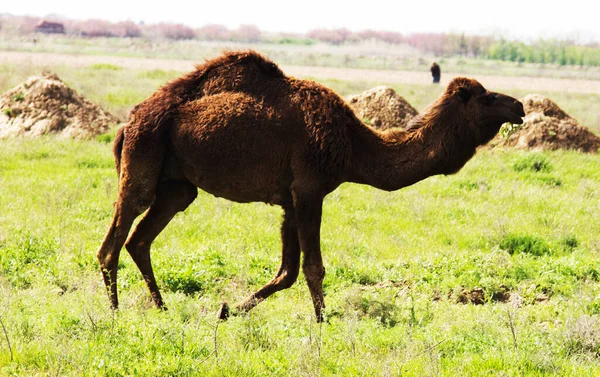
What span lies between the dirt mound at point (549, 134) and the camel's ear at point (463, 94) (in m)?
10.3

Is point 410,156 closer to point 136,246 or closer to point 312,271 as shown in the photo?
point 312,271

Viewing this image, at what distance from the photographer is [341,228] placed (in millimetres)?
11781

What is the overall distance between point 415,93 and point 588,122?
9852 mm

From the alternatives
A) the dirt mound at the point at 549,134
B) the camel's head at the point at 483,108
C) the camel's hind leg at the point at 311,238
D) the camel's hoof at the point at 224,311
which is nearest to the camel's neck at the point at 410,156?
the camel's head at the point at 483,108

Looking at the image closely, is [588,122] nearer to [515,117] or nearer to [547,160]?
[547,160]

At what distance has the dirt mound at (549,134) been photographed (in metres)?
18.3

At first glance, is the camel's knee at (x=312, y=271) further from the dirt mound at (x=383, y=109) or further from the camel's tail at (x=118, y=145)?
the dirt mound at (x=383, y=109)

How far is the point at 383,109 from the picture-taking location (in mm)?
19406

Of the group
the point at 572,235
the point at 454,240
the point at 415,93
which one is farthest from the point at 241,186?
the point at 415,93

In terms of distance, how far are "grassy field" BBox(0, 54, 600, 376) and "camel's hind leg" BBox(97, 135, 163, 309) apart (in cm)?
31

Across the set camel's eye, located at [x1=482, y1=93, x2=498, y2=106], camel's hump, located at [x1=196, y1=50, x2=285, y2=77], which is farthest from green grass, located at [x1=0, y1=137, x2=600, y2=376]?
camel's hump, located at [x1=196, y1=50, x2=285, y2=77]

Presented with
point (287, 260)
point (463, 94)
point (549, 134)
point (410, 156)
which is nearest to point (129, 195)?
point (287, 260)

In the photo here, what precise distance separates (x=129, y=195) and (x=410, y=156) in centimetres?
274

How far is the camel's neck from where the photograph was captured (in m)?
8.04
